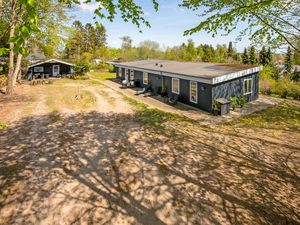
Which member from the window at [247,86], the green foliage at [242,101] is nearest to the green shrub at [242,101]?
the green foliage at [242,101]

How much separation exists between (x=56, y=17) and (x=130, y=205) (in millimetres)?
25297

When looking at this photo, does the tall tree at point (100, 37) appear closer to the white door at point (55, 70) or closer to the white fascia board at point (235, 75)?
the white door at point (55, 70)

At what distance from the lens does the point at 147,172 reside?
8.27 metres

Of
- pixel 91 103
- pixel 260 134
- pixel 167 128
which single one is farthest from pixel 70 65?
pixel 260 134

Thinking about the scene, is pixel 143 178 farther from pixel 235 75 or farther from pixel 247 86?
pixel 247 86

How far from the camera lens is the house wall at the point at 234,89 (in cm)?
1654

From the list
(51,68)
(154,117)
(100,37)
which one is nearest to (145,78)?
(154,117)

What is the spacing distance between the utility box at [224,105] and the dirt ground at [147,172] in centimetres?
206

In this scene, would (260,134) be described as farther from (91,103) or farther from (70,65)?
(70,65)

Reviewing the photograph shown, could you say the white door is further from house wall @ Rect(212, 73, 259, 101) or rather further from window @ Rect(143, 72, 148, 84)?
house wall @ Rect(212, 73, 259, 101)

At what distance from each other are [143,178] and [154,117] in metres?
7.59

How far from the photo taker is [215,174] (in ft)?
26.7

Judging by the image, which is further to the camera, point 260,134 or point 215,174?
point 260,134

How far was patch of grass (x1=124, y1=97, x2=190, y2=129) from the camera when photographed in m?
13.9
